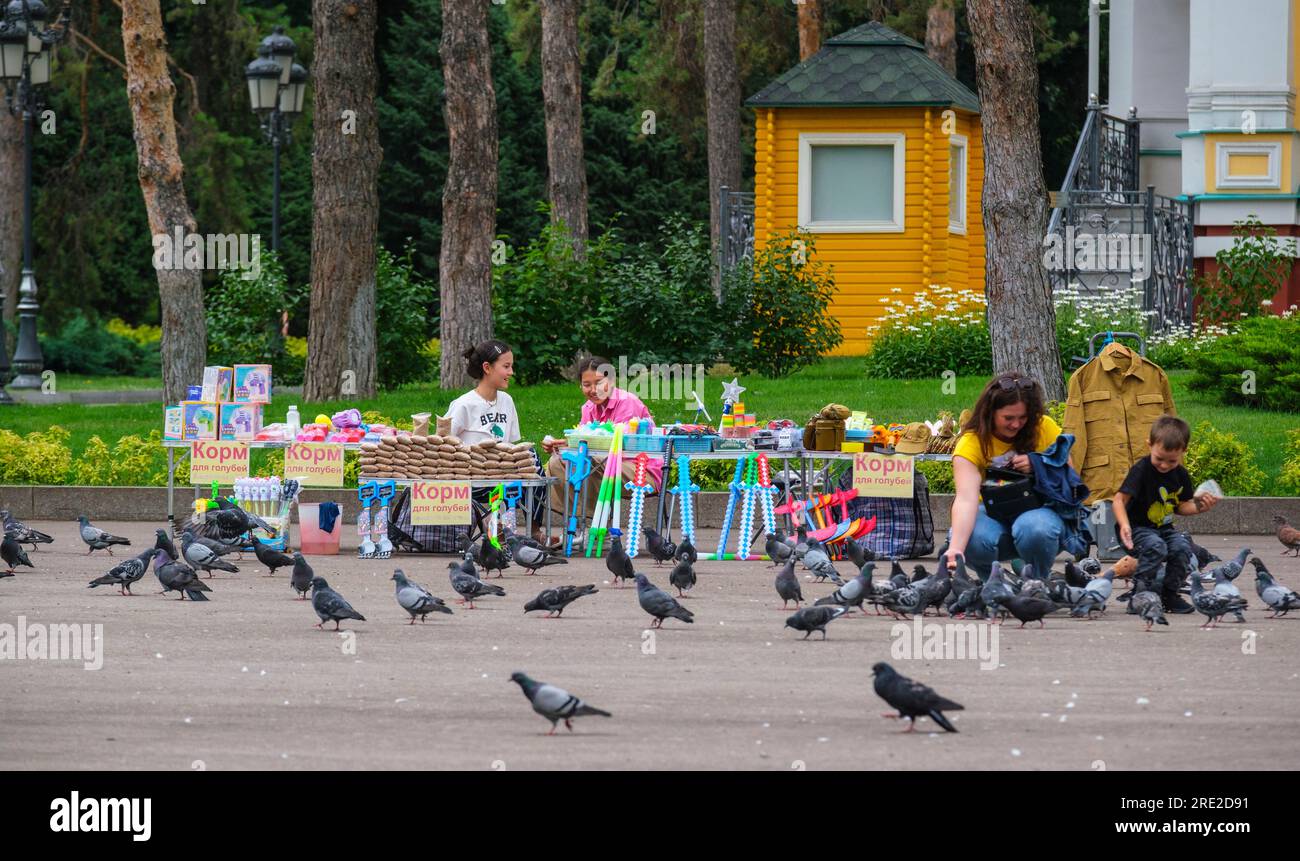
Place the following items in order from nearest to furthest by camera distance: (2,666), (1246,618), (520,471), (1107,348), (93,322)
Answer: (2,666), (1246,618), (1107,348), (520,471), (93,322)

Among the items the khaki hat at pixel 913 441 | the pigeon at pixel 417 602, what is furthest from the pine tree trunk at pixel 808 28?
the pigeon at pixel 417 602

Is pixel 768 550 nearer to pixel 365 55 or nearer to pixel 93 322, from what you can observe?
pixel 365 55

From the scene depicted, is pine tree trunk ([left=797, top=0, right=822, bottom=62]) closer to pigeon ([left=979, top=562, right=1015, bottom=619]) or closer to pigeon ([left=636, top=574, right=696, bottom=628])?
pigeon ([left=979, top=562, right=1015, bottom=619])

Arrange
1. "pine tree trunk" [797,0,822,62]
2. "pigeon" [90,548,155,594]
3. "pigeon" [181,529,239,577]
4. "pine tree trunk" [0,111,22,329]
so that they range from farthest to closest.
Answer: "pine tree trunk" [0,111,22,329]
"pine tree trunk" [797,0,822,62]
"pigeon" [181,529,239,577]
"pigeon" [90,548,155,594]

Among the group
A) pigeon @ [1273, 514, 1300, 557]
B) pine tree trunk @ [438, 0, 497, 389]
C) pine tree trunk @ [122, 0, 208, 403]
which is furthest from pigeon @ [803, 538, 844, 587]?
pine tree trunk @ [438, 0, 497, 389]

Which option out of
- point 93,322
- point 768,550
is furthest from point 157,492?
point 93,322

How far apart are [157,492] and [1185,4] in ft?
69.4

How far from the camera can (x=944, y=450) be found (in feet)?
53.8

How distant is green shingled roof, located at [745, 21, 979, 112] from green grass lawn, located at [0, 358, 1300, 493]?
6235mm

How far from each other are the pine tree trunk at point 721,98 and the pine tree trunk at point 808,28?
273cm

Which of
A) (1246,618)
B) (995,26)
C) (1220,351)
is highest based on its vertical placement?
(995,26)

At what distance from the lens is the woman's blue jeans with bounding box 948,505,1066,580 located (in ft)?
40.5

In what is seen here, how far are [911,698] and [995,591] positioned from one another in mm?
3581

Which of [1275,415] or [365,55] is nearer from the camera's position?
[1275,415]
